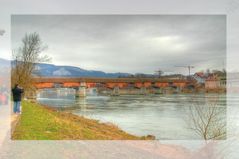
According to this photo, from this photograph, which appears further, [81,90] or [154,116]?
[81,90]

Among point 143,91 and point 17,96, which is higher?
point 17,96

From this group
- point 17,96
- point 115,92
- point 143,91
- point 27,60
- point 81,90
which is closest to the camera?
point 17,96

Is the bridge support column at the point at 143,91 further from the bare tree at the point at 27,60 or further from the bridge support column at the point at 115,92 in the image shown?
the bare tree at the point at 27,60

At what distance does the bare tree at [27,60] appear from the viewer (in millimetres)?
26797

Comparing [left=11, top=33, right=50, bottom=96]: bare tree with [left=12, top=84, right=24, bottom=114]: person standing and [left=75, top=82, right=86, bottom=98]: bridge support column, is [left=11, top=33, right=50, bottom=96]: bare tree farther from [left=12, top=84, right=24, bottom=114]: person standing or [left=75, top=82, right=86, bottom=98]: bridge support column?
[left=75, top=82, right=86, bottom=98]: bridge support column

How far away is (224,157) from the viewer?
1157 cm

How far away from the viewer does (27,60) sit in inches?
1116

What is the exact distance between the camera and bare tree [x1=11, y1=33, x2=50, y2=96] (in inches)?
1055

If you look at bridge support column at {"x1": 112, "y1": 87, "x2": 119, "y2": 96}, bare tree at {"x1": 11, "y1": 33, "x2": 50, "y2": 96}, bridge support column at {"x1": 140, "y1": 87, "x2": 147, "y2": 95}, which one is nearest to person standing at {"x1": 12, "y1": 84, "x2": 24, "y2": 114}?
bare tree at {"x1": 11, "y1": 33, "x2": 50, "y2": 96}

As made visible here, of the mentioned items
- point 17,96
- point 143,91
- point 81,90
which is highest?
point 17,96

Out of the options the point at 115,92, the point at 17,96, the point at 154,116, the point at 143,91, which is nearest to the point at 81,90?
the point at 115,92

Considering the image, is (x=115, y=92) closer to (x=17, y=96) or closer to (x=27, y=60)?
(x=27, y=60)

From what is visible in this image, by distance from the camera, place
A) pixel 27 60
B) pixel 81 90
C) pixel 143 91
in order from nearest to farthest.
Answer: pixel 27 60 → pixel 81 90 → pixel 143 91

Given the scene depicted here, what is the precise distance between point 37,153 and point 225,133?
699cm
